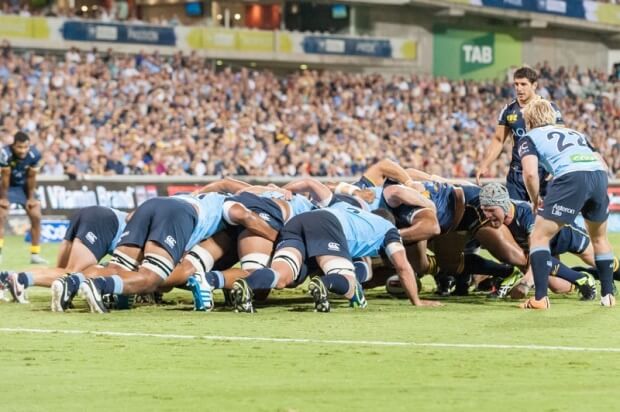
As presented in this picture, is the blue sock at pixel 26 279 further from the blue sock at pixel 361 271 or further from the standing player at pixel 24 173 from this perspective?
the standing player at pixel 24 173

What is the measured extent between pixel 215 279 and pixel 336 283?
3.66 ft

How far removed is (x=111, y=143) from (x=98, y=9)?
544 inches

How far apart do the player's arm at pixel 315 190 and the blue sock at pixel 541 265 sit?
2.30 metres

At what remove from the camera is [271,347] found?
30.0ft

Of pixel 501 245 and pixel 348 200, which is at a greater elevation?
pixel 348 200

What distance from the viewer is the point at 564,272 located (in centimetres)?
1298

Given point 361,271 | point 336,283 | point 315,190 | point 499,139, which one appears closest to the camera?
point 336,283

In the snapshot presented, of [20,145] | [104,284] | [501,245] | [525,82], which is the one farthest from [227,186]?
[20,145]

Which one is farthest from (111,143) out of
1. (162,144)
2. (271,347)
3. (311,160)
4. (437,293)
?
(271,347)

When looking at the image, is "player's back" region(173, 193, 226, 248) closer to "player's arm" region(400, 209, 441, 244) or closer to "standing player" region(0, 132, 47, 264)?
"player's arm" region(400, 209, 441, 244)

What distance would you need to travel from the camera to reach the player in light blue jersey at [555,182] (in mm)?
11844

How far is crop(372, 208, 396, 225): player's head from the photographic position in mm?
12797

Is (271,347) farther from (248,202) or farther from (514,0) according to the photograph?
(514,0)

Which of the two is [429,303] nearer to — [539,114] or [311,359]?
[539,114]
